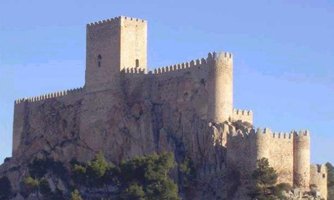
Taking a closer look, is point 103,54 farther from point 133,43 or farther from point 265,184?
point 265,184

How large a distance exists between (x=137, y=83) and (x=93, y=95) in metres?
4.79

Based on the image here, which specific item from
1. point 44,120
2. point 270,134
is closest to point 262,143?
point 270,134

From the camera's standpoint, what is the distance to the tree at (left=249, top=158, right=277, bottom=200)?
72125mm

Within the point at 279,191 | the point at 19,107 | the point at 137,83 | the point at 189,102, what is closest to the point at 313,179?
the point at 279,191

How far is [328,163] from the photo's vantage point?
8525 centimetres

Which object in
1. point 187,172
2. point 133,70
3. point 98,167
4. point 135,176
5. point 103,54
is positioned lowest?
point 135,176

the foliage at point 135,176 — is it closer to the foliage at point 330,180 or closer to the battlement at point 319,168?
the battlement at point 319,168

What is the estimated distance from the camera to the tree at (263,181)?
7212 centimetres

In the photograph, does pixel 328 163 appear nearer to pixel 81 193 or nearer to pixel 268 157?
pixel 268 157

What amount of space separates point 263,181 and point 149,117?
12.6m

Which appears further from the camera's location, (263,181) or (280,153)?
(280,153)

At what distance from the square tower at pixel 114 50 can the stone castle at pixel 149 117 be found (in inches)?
3.0

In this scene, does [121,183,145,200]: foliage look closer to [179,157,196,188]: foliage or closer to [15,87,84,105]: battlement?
[179,157,196,188]: foliage

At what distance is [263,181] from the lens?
237ft
